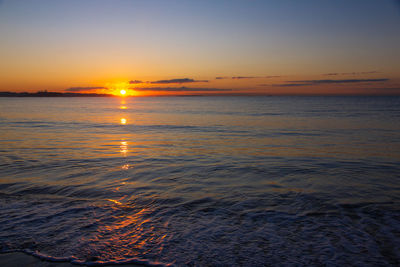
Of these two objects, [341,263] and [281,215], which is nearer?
[341,263]

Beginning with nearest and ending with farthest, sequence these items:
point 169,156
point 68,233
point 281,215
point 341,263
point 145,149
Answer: point 341,263
point 68,233
point 281,215
point 169,156
point 145,149

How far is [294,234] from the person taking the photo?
5.60m

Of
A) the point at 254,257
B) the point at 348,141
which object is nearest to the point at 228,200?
the point at 254,257

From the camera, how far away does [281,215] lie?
660 cm

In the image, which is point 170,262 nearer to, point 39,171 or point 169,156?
point 39,171

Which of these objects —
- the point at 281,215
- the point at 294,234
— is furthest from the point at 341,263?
the point at 281,215

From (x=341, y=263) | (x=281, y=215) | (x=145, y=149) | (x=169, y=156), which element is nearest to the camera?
(x=341, y=263)

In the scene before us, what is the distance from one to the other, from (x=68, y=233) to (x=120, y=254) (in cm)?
147

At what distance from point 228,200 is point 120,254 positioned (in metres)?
3.61

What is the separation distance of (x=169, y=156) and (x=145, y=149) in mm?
2924

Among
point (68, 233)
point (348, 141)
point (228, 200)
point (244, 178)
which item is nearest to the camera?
point (68, 233)

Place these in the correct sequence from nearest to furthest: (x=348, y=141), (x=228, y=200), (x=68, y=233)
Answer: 1. (x=68, y=233)
2. (x=228, y=200)
3. (x=348, y=141)

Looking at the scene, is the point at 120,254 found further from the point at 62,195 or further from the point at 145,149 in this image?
the point at 145,149

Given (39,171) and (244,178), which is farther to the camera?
(39,171)
